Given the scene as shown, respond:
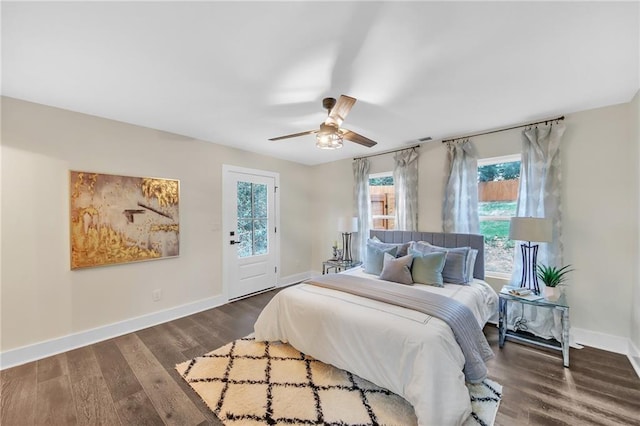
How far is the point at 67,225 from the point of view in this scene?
8.66 ft

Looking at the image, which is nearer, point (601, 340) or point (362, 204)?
point (601, 340)

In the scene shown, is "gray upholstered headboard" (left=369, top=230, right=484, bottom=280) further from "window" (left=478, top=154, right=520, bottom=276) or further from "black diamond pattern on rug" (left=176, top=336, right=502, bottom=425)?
"black diamond pattern on rug" (left=176, top=336, right=502, bottom=425)

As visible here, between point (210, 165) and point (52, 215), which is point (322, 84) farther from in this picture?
point (52, 215)

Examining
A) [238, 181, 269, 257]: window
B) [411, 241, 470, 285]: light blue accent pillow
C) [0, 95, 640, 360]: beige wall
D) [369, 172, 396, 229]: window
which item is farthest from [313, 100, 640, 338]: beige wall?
[238, 181, 269, 257]: window

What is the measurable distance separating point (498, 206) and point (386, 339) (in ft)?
8.44

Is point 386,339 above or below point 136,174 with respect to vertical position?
below

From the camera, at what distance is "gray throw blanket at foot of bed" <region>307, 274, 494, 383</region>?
1893 millimetres

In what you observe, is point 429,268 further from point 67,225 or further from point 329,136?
point 67,225

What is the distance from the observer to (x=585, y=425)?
5.46 feet

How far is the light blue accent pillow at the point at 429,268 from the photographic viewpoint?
9.29ft

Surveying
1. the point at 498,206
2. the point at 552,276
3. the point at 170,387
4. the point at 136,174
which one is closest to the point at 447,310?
the point at 552,276

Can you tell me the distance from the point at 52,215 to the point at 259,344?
98.7 inches

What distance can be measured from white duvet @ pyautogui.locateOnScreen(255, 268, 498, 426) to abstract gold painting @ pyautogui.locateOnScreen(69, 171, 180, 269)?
1.77m

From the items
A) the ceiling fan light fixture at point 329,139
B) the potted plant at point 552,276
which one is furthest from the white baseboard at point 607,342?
the ceiling fan light fixture at point 329,139
